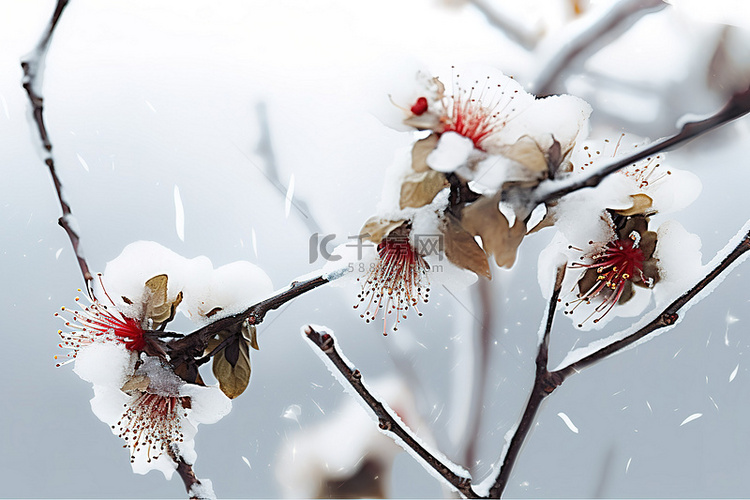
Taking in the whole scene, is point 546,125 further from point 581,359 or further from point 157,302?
point 157,302

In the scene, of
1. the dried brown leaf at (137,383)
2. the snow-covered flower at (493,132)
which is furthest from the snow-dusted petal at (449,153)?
the dried brown leaf at (137,383)

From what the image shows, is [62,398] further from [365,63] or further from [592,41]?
[592,41]

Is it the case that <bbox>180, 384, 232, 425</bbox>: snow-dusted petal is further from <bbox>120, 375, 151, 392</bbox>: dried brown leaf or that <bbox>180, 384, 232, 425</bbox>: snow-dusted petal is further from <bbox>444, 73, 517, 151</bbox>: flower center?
<bbox>444, 73, 517, 151</bbox>: flower center

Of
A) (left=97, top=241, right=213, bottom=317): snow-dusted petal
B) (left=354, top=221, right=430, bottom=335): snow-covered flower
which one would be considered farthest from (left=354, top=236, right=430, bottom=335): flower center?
(left=97, top=241, right=213, bottom=317): snow-dusted petal

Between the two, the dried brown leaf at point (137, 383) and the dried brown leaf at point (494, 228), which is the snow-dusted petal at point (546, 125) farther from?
the dried brown leaf at point (137, 383)

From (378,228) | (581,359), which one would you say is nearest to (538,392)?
(581,359)

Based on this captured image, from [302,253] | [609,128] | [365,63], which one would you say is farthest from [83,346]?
[609,128]
